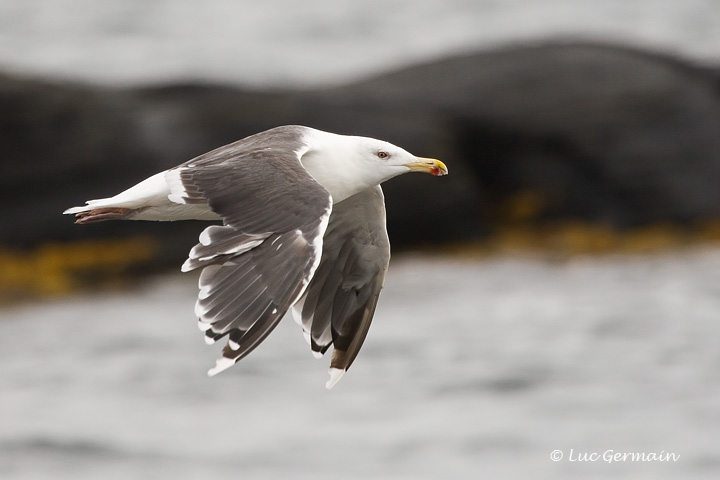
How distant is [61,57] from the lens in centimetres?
2697

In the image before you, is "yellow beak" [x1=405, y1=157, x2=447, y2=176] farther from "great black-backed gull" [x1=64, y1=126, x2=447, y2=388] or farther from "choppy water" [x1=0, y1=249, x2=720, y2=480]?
"choppy water" [x1=0, y1=249, x2=720, y2=480]

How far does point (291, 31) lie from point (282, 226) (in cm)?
2200

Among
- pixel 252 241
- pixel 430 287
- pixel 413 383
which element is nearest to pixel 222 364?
pixel 252 241

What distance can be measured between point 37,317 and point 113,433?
1959 millimetres

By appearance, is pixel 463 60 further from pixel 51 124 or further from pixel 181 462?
pixel 181 462

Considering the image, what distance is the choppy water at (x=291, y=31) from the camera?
25.2 metres

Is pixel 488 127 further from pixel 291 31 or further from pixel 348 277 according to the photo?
pixel 291 31

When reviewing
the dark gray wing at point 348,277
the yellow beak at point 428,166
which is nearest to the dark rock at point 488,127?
the dark gray wing at point 348,277

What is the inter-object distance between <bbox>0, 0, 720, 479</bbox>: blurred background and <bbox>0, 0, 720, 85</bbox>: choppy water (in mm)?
7001

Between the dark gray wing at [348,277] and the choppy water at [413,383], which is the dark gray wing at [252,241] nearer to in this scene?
the dark gray wing at [348,277]

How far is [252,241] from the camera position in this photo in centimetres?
707

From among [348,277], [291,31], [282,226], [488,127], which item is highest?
[291,31]

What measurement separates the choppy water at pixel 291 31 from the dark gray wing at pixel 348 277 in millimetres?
14399

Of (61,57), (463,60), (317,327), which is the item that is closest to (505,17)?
(61,57)
